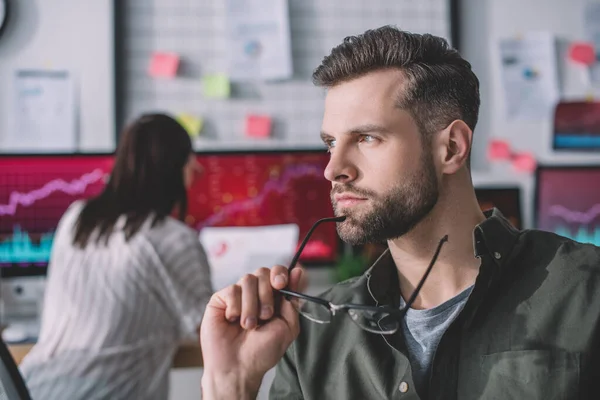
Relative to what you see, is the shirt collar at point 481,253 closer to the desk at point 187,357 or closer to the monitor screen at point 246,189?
the desk at point 187,357

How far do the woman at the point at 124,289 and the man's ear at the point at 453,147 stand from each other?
2.81ft

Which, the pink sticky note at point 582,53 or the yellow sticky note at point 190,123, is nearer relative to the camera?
the yellow sticky note at point 190,123

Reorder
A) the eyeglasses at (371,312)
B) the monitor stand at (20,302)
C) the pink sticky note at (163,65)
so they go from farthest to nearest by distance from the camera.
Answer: the pink sticky note at (163,65) < the monitor stand at (20,302) < the eyeglasses at (371,312)

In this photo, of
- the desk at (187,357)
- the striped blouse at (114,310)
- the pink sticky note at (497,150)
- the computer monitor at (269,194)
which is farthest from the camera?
A: the pink sticky note at (497,150)

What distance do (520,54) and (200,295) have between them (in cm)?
160

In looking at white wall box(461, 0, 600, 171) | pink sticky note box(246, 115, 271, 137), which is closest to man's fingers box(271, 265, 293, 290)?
pink sticky note box(246, 115, 271, 137)

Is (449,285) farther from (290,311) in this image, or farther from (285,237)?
(285,237)

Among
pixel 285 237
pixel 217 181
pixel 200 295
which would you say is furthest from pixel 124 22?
pixel 200 295

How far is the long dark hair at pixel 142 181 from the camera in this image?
5.49 feet

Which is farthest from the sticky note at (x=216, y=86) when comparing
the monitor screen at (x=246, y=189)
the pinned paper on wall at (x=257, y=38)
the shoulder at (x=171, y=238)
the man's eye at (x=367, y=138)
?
the man's eye at (x=367, y=138)

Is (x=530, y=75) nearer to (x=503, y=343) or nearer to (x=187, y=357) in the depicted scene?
(x=187, y=357)

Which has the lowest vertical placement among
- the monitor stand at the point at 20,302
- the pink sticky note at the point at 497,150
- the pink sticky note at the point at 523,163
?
the monitor stand at the point at 20,302

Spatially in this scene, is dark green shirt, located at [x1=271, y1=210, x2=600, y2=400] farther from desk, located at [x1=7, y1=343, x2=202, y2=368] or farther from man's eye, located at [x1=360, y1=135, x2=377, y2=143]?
desk, located at [x1=7, y1=343, x2=202, y2=368]

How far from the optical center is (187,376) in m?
2.35
